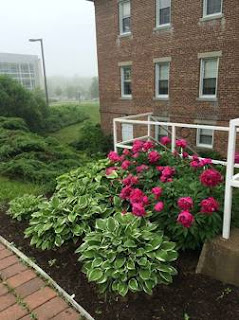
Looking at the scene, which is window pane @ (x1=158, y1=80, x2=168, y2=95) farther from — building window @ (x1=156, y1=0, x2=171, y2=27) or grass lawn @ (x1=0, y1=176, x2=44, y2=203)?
grass lawn @ (x1=0, y1=176, x2=44, y2=203)

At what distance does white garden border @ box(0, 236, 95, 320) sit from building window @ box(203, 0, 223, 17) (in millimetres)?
9921


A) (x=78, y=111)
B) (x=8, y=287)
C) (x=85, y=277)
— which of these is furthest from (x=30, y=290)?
(x=78, y=111)

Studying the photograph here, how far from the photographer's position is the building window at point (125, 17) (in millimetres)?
12805

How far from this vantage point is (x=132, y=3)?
1233cm

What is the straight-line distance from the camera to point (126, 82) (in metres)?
13.9

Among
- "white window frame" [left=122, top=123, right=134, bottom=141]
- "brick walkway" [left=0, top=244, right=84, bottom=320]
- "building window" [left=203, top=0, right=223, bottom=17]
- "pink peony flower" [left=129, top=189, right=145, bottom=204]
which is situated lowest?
"white window frame" [left=122, top=123, right=134, bottom=141]

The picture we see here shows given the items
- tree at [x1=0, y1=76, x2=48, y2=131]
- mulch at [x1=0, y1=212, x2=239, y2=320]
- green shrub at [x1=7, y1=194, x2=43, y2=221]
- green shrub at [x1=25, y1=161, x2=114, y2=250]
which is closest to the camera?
mulch at [x1=0, y1=212, x2=239, y2=320]

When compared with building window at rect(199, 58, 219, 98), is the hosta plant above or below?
below

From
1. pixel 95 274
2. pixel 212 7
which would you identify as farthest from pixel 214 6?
pixel 95 274

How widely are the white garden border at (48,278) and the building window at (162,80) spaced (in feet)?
33.0

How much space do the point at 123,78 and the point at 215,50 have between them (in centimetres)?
503

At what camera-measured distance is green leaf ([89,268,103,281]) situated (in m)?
2.51

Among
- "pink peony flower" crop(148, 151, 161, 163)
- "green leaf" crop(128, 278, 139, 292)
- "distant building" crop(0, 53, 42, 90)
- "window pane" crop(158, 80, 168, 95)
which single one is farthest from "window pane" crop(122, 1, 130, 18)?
"distant building" crop(0, 53, 42, 90)

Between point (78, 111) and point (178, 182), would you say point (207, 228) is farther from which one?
point (78, 111)
